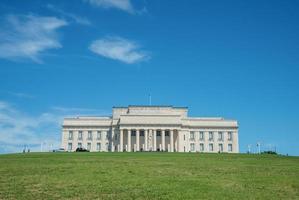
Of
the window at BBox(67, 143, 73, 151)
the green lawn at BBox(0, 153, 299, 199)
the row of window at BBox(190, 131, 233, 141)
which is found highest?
the row of window at BBox(190, 131, 233, 141)

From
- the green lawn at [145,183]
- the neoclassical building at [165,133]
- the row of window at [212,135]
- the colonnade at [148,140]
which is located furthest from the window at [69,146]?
the green lawn at [145,183]

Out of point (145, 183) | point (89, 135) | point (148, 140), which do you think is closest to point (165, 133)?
point (148, 140)

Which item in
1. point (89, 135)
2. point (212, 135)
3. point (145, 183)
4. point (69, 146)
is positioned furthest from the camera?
point (89, 135)

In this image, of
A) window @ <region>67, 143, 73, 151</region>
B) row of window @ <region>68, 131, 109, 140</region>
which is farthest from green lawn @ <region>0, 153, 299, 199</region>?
window @ <region>67, 143, 73, 151</region>

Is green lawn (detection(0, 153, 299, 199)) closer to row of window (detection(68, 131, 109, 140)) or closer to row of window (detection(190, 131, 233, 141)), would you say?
row of window (detection(190, 131, 233, 141))

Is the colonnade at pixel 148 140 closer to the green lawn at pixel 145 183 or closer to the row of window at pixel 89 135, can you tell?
the row of window at pixel 89 135

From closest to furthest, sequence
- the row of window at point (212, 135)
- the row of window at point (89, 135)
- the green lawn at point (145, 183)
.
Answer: the green lawn at point (145, 183), the row of window at point (212, 135), the row of window at point (89, 135)

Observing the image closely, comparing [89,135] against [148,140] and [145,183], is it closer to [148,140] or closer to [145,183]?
[148,140]

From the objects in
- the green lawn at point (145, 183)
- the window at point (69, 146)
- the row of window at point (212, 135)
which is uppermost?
the row of window at point (212, 135)

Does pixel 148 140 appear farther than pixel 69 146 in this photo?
No

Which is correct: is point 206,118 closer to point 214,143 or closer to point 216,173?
point 214,143

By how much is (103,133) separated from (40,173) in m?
95.8

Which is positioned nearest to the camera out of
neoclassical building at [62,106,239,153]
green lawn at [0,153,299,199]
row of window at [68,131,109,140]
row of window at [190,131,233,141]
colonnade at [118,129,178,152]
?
green lawn at [0,153,299,199]

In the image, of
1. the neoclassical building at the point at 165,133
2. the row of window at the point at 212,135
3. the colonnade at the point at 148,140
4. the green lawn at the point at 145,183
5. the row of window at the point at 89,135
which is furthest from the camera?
the row of window at the point at 89,135
